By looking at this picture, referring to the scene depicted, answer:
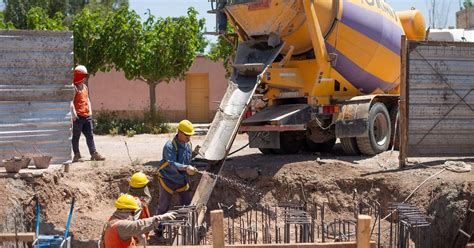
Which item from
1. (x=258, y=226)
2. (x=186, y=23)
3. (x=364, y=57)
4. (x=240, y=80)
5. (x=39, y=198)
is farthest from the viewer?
(x=186, y=23)

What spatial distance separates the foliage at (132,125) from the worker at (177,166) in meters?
10.7

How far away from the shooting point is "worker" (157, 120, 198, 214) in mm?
8312

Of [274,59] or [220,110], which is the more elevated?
[274,59]

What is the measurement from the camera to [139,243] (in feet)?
21.2

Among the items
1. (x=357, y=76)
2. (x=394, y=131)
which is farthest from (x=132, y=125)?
(x=394, y=131)

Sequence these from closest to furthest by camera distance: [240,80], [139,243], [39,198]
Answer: [139,243] < [39,198] < [240,80]

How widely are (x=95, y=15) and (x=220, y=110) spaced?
12107mm

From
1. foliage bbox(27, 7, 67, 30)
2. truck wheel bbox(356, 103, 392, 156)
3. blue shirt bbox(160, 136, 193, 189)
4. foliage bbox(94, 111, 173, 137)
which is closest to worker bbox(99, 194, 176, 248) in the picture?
blue shirt bbox(160, 136, 193, 189)

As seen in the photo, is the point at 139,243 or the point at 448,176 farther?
the point at 448,176

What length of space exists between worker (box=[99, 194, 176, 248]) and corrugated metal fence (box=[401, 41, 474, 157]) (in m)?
5.38

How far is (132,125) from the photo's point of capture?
2011 centimetres

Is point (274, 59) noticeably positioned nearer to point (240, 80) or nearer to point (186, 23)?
point (240, 80)

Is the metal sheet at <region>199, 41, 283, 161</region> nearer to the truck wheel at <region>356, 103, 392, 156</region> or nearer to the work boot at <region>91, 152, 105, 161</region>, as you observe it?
the truck wheel at <region>356, 103, 392, 156</region>

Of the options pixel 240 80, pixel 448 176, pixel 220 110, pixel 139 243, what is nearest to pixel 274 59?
pixel 240 80
